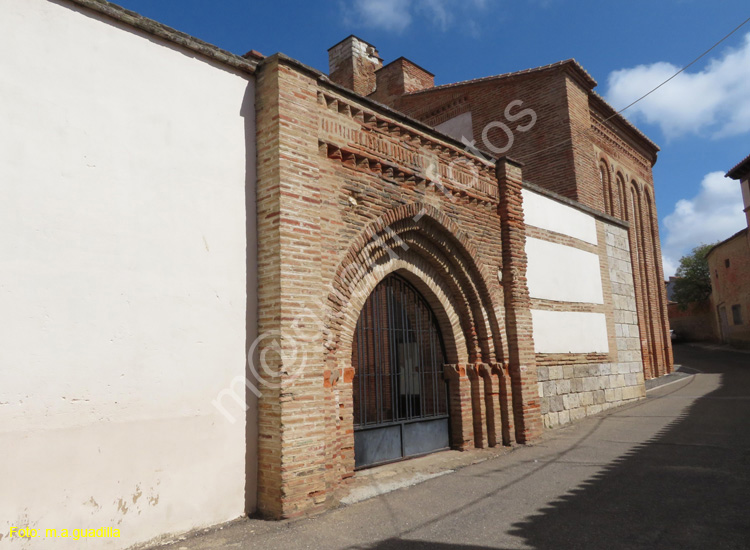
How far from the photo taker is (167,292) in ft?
14.0

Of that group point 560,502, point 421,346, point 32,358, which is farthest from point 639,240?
point 32,358

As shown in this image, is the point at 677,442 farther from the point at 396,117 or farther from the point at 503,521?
the point at 396,117

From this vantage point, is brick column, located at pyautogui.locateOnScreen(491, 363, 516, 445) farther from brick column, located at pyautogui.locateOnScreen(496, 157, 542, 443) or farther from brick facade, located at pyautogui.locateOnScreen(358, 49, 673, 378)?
brick facade, located at pyautogui.locateOnScreen(358, 49, 673, 378)

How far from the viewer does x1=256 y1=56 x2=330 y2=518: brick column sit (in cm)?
463

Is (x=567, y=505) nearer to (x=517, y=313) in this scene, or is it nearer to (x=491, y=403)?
(x=491, y=403)

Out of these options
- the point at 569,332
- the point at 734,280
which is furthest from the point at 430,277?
the point at 734,280

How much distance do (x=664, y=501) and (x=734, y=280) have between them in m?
25.4

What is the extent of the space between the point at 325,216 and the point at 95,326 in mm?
2467

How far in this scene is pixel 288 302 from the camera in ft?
15.8

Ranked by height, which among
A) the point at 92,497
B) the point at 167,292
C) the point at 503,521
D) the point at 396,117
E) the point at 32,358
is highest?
the point at 396,117

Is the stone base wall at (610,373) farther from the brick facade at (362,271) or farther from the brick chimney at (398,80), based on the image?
the brick chimney at (398,80)

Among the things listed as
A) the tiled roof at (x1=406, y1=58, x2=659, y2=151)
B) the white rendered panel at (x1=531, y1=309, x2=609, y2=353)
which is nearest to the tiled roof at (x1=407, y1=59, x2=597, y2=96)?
the tiled roof at (x1=406, y1=58, x2=659, y2=151)

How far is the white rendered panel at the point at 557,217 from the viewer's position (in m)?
8.80

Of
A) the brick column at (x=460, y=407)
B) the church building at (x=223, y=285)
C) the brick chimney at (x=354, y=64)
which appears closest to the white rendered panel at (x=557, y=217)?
the church building at (x=223, y=285)
